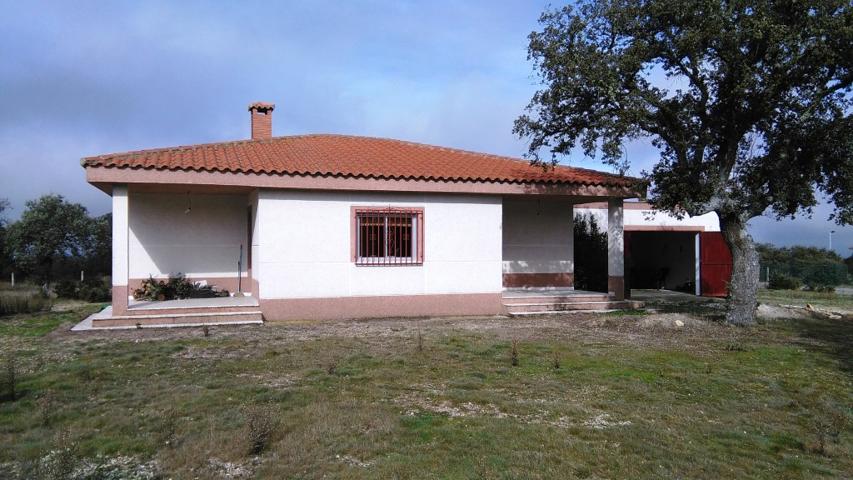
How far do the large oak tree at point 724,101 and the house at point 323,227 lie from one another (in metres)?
1.94

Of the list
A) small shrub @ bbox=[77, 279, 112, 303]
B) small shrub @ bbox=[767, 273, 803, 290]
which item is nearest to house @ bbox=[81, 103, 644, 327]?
small shrub @ bbox=[77, 279, 112, 303]

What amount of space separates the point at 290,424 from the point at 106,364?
168 inches

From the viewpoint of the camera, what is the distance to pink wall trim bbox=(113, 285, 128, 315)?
12553 mm

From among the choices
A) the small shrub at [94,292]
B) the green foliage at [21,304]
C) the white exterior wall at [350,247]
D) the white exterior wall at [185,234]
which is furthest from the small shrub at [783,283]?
the green foliage at [21,304]

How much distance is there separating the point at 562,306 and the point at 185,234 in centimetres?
973

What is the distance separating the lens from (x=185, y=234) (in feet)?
51.9

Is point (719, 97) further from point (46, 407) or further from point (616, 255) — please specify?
point (46, 407)

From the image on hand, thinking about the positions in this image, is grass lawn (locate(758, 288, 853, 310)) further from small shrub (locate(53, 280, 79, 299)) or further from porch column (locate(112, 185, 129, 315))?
small shrub (locate(53, 280, 79, 299))

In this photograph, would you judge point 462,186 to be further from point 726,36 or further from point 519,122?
point 726,36

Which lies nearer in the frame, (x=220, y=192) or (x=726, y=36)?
(x=726, y=36)

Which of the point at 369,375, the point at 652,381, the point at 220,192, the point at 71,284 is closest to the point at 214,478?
the point at 369,375

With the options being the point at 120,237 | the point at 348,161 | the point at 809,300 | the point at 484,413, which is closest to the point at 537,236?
the point at 348,161

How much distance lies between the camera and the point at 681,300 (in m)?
19.8

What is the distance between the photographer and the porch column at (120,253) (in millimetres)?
12508
